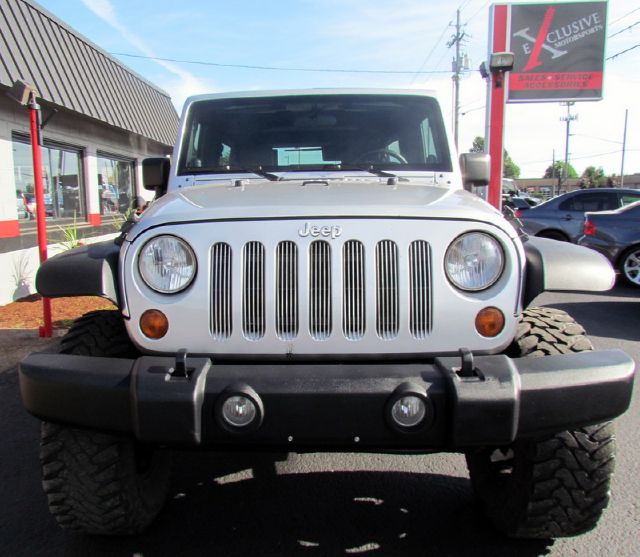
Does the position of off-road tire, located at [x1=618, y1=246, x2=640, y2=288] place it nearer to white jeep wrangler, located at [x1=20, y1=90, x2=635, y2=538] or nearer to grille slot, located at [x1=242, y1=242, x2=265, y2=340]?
white jeep wrangler, located at [x1=20, y1=90, x2=635, y2=538]

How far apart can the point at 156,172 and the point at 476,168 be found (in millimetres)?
1861

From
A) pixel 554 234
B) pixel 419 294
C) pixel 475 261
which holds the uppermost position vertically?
pixel 475 261

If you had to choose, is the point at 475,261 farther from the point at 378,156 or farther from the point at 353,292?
the point at 378,156

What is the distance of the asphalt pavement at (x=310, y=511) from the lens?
251 centimetres

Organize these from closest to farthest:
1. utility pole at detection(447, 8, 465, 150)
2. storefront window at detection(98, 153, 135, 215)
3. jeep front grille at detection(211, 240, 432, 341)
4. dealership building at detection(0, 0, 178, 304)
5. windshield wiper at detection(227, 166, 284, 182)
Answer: jeep front grille at detection(211, 240, 432, 341) < windshield wiper at detection(227, 166, 284, 182) < dealership building at detection(0, 0, 178, 304) < storefront window at detection(98, 153, 135, 215) < utility pole at detection(447, 8, 465, 150)

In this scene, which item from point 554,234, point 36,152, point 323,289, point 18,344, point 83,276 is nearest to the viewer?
point 323,289

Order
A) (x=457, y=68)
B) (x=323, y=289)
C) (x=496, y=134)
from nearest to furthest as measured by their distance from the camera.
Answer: (x=323, y=289) → (x=496, y=134) → (x=457, y=68)

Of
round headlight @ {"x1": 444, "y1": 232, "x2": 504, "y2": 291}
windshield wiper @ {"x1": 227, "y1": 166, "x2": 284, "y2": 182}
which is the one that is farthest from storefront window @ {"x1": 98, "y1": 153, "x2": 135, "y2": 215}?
round headlight @ {"x1": 444, "y1": 232, "x2": 504, "y2": 291}

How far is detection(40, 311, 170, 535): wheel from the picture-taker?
2.21 meters

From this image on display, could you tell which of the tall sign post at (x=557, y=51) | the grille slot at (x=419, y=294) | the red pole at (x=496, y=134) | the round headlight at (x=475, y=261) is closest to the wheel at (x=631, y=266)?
the red pole at (x=496, y=134)

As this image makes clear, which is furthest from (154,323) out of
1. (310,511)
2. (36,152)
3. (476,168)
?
(36,152)

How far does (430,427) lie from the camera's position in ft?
6.19

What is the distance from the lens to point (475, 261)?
212 cm

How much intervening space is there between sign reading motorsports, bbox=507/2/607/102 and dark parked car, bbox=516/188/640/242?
30.5 feet
